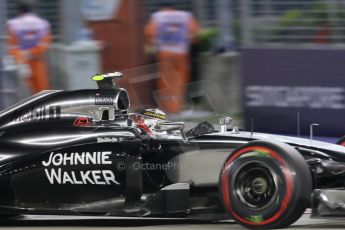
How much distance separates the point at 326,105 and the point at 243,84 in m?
1.28

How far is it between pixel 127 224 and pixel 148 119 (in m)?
0.86

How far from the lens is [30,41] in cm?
1381

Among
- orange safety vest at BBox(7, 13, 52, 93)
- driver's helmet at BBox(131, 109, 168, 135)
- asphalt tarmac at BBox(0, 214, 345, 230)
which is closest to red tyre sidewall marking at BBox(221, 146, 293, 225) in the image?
asphalt tarmac at BBox(0, 214, 345, 230)

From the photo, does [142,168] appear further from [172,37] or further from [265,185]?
[172,37]

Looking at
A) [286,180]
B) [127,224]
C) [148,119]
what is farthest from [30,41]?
[286,180]

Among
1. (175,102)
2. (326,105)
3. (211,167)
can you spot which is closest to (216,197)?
(211,167)

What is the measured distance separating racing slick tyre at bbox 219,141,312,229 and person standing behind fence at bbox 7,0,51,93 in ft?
25.3

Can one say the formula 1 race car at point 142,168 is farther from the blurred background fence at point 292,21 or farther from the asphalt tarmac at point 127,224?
the blurred background fence at point 292,21

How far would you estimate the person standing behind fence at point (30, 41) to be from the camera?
→ 13.7m

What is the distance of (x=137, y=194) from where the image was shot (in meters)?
6.91

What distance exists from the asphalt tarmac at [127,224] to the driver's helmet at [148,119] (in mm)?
711

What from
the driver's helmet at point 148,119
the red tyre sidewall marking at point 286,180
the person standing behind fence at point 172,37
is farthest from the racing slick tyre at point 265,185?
the person standing behind fence at point 172,37

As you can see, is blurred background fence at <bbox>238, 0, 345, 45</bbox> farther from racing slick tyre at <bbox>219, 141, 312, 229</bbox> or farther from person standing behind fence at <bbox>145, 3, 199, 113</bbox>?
racing slick tyre at <bbox>219, 141, 312, 229</bbox>

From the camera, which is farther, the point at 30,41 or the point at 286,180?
the point at 30,41
